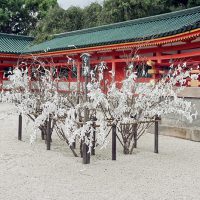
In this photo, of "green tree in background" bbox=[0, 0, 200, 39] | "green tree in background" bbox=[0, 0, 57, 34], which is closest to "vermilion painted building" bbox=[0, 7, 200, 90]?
"green tree in background" bbox=[0, 0, 200, 39]

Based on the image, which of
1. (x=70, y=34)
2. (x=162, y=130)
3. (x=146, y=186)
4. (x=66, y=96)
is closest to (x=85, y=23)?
(x=70, y=34)

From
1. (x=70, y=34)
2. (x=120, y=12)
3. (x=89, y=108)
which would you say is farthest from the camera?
(x=120, y=12)

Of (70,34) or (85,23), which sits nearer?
(70,34)

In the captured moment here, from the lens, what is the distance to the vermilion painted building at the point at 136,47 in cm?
1179

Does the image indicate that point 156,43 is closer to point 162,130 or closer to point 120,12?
point 162,130

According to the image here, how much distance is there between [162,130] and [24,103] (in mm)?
4256

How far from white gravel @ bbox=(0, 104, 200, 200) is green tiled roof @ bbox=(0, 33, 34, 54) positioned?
54.0 feet

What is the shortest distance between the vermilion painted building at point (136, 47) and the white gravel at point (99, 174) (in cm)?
232

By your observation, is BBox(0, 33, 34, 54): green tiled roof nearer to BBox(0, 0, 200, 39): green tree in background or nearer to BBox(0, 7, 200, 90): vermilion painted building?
BBox(0, 7, 200, 90): vermilion painted building

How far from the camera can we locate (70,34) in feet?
81.3

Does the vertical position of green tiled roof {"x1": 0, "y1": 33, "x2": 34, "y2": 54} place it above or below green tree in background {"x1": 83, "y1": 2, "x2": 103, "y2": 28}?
below

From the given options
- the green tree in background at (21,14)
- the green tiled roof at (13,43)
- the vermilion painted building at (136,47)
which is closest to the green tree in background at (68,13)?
the green tree in background at (21,14)

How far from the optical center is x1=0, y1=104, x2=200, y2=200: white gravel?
16.1ft

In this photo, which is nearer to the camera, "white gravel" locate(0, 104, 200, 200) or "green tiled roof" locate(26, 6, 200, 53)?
"white gravel" locate(0, 104, 200, 200)
